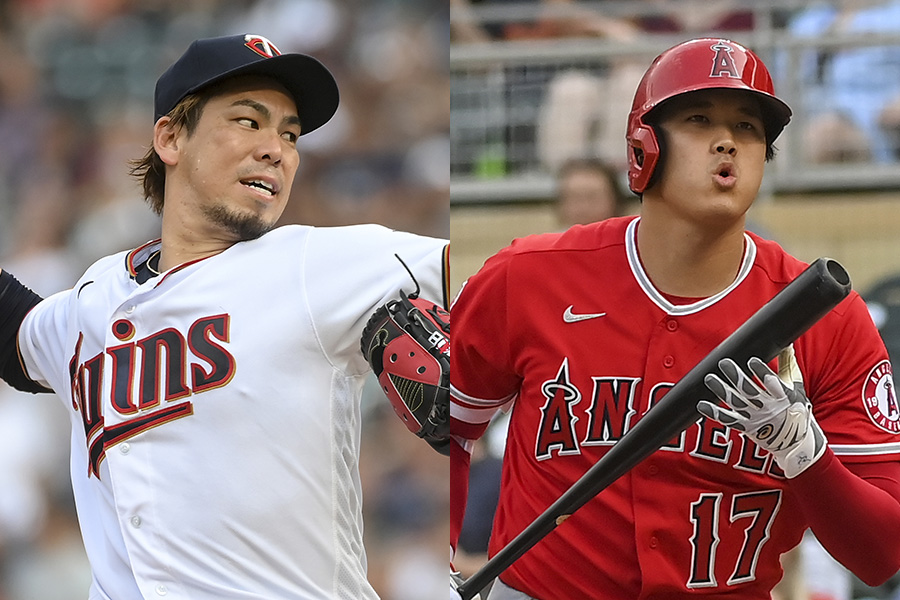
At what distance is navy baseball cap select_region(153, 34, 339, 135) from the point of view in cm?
144

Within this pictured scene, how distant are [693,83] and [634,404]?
0.44 m

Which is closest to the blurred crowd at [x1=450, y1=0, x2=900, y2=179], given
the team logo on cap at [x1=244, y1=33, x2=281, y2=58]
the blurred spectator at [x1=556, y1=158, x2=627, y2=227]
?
the blurred spectator at [x1=556, y1=158, x2=627, y2=227]

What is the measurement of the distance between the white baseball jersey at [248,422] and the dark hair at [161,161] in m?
0.21

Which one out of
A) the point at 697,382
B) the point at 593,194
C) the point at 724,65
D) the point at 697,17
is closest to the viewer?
the point at 697,382

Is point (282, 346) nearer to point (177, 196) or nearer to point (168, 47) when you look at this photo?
point (177, 196)

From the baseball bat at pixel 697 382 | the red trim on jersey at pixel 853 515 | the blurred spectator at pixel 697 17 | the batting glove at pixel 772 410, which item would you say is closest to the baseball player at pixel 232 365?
the baseball bat at pixel 697 382

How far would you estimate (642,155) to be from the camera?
1574 millimetres

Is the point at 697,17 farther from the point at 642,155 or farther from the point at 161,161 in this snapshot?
the point at 161,161

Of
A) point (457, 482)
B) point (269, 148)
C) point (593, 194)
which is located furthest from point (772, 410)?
point (593, 194)

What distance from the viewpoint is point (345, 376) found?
4.50ft

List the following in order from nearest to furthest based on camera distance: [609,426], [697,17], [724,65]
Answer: [724,65] < [609,426] < [697,17]

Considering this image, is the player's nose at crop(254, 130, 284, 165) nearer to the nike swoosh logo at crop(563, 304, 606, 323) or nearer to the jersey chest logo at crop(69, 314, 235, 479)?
the jersey chest logo at crop(69, 314, 235, 479)

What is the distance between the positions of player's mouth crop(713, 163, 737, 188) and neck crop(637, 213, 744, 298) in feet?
0.27

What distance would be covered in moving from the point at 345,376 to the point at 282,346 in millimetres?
85
